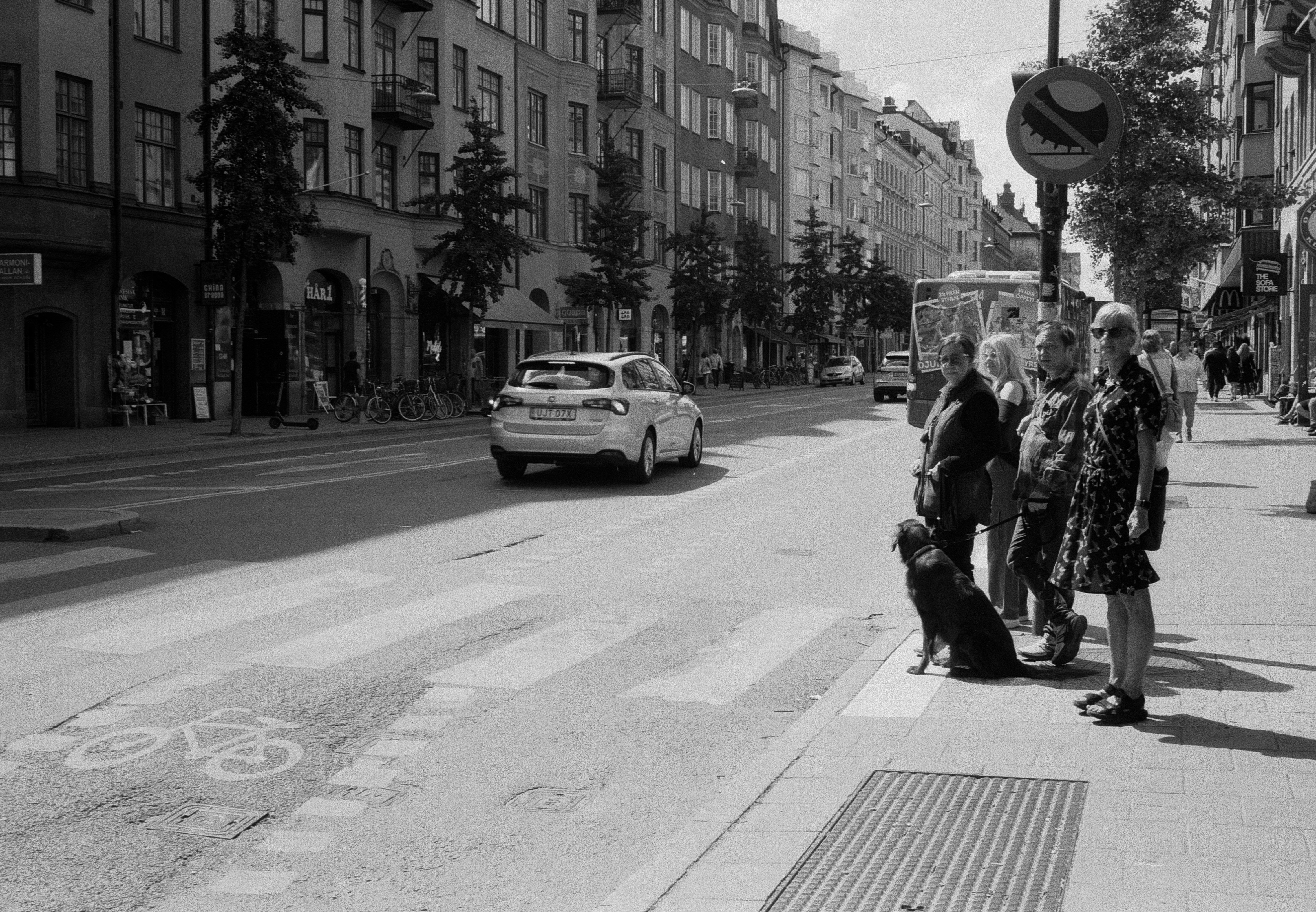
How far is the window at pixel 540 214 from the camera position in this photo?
171 ft

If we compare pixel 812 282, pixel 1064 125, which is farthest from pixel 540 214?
pixel 1064 125

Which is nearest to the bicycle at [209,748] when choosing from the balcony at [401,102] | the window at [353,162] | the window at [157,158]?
the window at [157,158]

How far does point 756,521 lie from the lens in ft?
47.1

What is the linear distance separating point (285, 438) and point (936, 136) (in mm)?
117484

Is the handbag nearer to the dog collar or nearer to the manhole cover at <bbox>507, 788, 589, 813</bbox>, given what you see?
the dog collar

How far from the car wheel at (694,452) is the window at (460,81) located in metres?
26.9

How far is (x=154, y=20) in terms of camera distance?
33.0 m

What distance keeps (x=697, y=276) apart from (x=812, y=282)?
17687mm

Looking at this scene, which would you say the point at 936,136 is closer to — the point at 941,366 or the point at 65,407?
the point at 65,407

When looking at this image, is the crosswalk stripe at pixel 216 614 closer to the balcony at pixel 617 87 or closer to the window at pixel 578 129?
the window at pixel 578 129

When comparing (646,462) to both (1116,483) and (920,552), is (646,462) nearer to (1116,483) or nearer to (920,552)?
(920,552)

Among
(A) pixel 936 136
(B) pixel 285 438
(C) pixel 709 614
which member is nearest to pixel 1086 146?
(C) pixel 709 614

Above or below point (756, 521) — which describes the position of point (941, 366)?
above

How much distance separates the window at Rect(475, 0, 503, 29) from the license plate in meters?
32.0
